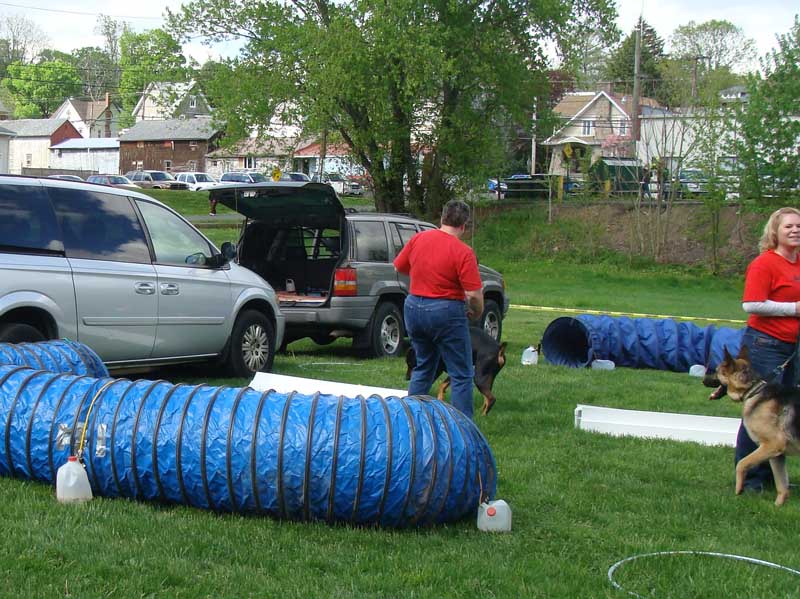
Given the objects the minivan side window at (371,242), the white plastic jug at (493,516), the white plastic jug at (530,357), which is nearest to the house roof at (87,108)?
the minivan side window at (371,242)

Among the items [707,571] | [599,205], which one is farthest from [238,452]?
[599,205]

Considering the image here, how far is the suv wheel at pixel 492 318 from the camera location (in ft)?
47.1

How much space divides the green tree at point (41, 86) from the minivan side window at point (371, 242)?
101680mm

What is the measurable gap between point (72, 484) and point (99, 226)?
3.98 m

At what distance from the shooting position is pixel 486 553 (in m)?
4.85

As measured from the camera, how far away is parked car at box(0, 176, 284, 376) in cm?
804

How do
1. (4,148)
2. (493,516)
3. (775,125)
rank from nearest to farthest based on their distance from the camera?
(493,516) → (775,125) → (4,148)

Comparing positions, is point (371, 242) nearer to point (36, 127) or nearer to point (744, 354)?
point (744, 354)

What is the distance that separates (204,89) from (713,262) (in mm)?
18780

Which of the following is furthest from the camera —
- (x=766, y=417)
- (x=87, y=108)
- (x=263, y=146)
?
(x=87, y=108)

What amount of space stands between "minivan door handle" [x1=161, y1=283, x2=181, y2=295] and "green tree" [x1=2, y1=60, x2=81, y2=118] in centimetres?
10423

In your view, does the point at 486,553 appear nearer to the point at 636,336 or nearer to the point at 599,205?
the point at 636,336

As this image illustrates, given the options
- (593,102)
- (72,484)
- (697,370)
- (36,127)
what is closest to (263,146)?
(697,370)

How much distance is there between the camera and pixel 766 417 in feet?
20.3
